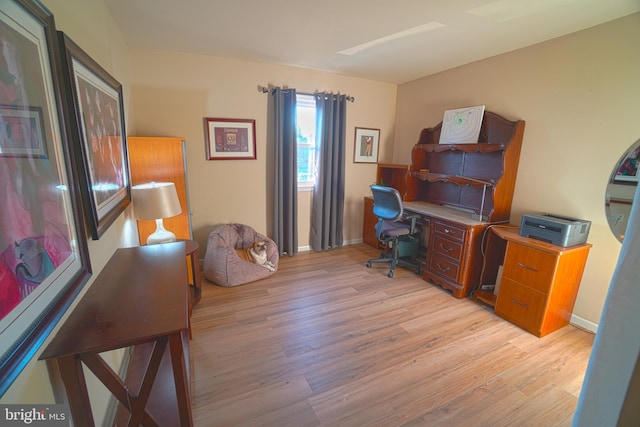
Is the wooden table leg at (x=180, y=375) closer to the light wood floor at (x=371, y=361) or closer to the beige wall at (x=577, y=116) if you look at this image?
the light wood floor at (x=371, y=361)

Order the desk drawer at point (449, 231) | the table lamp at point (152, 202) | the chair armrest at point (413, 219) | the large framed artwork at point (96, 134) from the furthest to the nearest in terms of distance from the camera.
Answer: the chair armrest at point (413, 219) → the desk drawer at point (449, 231) → the table lamp at point (152, 202) → the large framed artwork at point (96, 134)

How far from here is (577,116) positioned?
2.30 meters

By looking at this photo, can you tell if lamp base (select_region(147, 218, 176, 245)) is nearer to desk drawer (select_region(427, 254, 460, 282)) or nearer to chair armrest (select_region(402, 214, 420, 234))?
chair armrest (select_region(402, 214, 420, 234))

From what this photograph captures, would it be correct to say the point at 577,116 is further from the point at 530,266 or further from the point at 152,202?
the point at 152,202

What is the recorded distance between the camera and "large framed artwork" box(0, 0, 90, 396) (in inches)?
25.5

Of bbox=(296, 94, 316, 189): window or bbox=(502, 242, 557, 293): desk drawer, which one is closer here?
bbox=(502, 242, 557, 293): desk drawer

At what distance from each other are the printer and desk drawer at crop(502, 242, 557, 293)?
149 millimetres

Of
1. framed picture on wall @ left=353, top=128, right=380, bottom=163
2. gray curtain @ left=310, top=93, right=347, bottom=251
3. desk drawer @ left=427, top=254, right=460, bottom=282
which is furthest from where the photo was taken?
framed picture on wall @ left=353, top=128, right=380, bottom=163

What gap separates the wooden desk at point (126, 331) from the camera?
884 mm

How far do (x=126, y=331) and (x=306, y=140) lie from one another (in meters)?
3.28

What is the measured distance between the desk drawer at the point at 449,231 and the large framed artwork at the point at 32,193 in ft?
9.57

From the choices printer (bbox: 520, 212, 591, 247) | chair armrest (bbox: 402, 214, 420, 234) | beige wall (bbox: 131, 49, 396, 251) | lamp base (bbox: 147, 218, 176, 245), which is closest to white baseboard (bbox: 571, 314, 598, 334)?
printer (bbox: 520, 212, 591, 247)

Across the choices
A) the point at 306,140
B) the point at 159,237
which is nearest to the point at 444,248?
the point at 306,140

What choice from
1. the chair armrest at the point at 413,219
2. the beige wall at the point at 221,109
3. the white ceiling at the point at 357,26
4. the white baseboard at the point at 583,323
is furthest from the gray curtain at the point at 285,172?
the white baseboard at the point at 583,323
